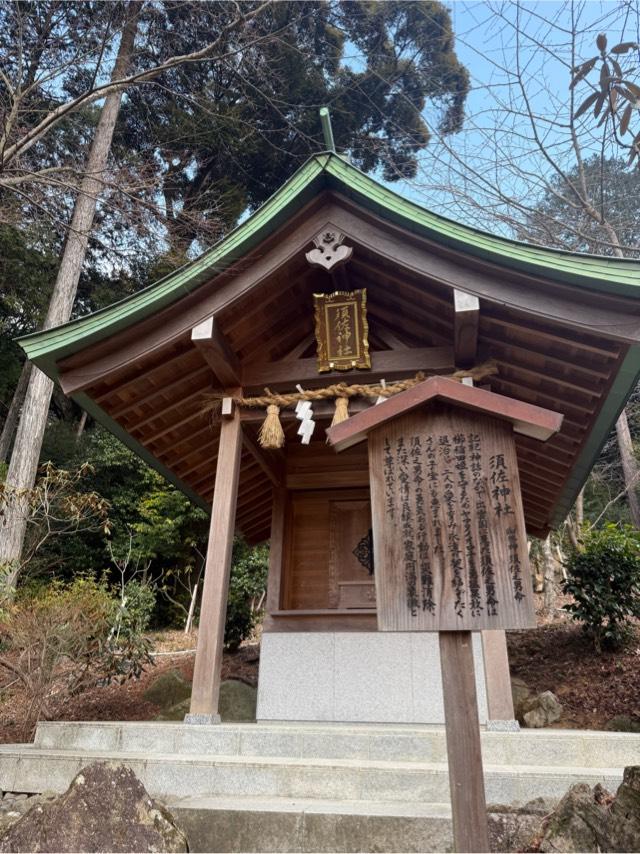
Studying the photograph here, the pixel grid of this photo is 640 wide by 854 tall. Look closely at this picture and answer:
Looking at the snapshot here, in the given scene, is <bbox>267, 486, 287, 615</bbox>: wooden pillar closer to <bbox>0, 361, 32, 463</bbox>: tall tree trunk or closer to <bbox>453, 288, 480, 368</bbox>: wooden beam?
<bbox>453, 288, 480, 368</bbox>: wooden beam

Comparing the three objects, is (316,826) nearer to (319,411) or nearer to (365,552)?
(319,411)

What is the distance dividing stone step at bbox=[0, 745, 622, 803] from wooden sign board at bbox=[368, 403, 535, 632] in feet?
4.64

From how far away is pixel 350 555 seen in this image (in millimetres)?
7176

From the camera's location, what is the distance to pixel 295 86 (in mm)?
16297

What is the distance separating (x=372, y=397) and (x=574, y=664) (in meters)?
5.98

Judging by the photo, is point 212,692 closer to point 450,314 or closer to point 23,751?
point 23,751

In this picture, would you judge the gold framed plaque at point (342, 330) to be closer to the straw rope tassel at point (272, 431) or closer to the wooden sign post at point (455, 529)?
the straw rope tassel at point (272, 431)

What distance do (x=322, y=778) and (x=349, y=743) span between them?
60cm

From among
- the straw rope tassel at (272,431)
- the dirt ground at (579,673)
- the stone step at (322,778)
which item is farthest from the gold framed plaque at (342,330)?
the dirt ground at (579,673)

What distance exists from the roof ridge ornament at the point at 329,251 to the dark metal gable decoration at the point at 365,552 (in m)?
3.55

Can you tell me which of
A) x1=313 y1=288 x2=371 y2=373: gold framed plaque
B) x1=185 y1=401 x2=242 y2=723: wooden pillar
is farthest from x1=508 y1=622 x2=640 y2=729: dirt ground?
x1=313 y1=288 x2=371 y2=373: gold framed plaque

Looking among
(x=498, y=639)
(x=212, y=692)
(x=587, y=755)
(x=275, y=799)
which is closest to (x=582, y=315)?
(x=498, y=639)

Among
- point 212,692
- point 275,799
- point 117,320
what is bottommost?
point 275,799

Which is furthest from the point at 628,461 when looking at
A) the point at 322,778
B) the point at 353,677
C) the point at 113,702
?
the point at 322,778
